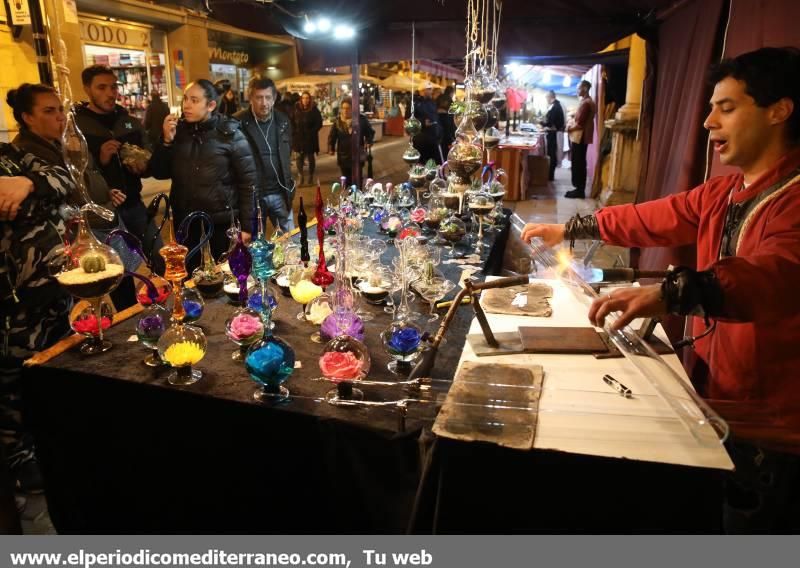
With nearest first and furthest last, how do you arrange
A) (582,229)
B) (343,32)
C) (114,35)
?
(582,229)
(343,32)
(114,35)

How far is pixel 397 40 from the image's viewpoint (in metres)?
5.51

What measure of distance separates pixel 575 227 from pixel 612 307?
89 cm

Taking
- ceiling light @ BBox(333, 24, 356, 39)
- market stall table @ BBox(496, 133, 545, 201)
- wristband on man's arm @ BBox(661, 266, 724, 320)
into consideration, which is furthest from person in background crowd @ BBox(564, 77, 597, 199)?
wristband on man's arm @ BBox(661, 266, 724, 320)

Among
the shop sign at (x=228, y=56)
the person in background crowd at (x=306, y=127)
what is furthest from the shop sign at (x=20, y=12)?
the shop sign at (x=228, y=56)

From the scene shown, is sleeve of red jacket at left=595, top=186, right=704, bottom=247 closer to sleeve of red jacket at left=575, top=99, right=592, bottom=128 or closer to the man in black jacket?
the man in black jacket

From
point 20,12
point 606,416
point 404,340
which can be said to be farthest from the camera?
point 20,12

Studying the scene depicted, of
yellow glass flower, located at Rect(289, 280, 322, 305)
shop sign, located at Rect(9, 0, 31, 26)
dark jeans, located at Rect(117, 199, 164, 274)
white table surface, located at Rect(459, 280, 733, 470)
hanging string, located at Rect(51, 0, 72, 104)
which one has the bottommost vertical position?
white table surface, located at Rect(459, 280, 733, 470)

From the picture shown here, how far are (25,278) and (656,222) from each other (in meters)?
2.70

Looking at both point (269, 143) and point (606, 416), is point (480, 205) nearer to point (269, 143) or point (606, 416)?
point (269, 143)

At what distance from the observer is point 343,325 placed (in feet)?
6.33

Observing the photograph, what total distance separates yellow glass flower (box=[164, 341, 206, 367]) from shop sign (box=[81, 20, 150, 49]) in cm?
980

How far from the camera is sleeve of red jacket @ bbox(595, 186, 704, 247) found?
212 cm

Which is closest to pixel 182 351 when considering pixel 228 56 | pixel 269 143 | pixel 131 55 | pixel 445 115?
pixel 269 143
